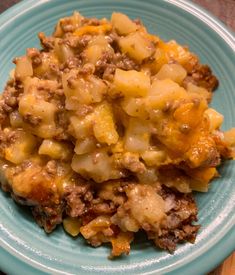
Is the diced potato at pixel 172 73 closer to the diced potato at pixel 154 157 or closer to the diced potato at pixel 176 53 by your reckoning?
the diced potato at pixel 176 53

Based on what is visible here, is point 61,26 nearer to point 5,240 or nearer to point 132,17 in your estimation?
point 132,17

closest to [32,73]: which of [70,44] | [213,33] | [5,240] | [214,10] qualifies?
[70,44]

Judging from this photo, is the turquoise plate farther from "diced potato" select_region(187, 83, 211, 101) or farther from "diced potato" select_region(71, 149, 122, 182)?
"diced potato" select_region(71, 149, 122, 182)

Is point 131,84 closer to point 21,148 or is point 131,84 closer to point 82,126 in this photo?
point 82,126

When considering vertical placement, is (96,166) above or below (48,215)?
above

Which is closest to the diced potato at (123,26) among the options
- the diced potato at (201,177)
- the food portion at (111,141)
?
the food portion at (111,141)

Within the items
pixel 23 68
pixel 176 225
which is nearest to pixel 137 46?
pixel 23 68
